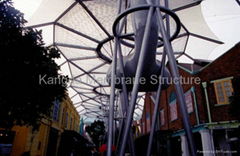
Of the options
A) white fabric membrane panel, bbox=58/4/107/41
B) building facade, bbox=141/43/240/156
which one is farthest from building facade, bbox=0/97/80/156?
building facade, bbox=141/43/240/156

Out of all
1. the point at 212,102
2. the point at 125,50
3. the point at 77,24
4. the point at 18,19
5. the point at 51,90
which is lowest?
the point at 51,90

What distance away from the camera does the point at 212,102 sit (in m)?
12.2

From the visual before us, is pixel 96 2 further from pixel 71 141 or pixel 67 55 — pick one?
pixel 71 141

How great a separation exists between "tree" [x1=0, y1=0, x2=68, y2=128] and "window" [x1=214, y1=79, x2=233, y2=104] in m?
11.3

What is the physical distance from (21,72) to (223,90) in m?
12.6

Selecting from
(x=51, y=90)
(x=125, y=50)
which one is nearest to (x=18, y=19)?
(x=51, y=90)

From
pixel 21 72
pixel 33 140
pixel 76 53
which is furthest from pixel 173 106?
pixel 21 72

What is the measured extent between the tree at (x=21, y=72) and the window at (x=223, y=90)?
11.3 metres

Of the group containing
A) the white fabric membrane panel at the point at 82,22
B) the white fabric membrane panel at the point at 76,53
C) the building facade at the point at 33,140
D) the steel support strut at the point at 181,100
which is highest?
the white fabric membrane panel at the point at 82,22

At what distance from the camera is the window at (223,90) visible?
11.6 metres

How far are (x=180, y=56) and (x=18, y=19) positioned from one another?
48.8 feet

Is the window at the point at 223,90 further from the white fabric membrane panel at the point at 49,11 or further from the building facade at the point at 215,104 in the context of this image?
the white fabric membrane panel at the point at 49,11

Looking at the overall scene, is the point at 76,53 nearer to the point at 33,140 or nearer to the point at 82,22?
the point at 82,22

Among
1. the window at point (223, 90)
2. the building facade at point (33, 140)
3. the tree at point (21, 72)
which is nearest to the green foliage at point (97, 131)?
the building facade at point (33, 140)
